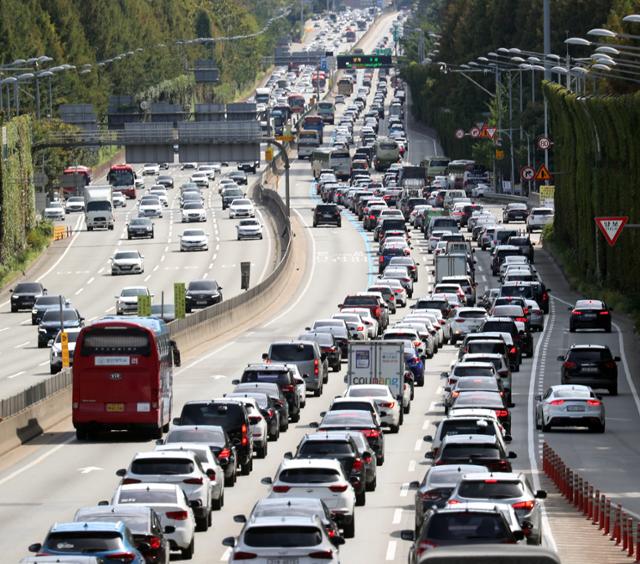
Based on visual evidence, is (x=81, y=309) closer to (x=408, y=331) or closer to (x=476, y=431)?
(x=408, y=331)

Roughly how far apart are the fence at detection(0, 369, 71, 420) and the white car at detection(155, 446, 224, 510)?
10720 millimetres

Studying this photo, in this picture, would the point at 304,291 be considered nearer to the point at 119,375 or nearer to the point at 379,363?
the point at 379,363

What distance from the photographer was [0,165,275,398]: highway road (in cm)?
7844

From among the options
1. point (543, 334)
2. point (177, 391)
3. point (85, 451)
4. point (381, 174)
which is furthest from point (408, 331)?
point (381, 174)

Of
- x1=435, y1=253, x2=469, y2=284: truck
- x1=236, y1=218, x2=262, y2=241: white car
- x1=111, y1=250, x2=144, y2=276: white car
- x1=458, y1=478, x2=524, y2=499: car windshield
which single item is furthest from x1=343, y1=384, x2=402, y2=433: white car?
x1=236, y1=218, x2=262, y2=241: white car

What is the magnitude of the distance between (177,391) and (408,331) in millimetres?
9807

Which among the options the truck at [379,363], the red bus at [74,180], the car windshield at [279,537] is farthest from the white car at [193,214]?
the car windshield at [279,537]

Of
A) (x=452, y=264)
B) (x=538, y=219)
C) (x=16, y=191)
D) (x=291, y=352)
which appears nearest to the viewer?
(x=291, y=352)

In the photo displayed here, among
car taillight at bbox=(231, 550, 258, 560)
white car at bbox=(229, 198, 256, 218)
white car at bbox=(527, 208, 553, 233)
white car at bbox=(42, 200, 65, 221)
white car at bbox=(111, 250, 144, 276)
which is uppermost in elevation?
car taillight at bbox=(231, 550, 258, 560)

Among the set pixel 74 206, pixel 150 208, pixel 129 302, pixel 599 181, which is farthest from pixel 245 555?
pixel 74 206

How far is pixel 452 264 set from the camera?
93875 millimetres

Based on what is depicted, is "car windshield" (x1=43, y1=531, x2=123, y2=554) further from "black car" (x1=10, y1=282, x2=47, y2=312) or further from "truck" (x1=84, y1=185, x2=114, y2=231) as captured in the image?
"truck" (x1=84, y1=185, x2=114, y2=231)

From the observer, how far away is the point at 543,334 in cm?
7844

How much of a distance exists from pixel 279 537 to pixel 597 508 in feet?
35.9
